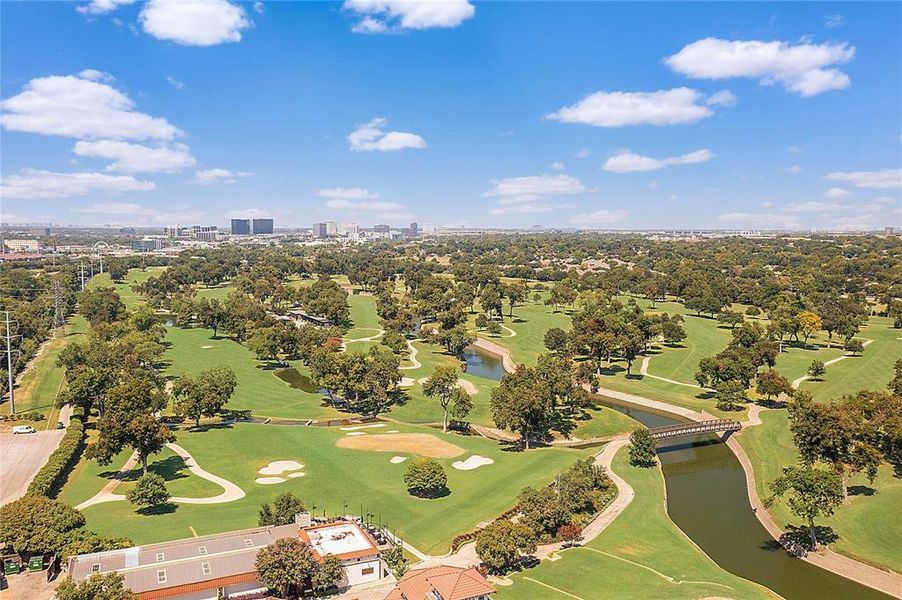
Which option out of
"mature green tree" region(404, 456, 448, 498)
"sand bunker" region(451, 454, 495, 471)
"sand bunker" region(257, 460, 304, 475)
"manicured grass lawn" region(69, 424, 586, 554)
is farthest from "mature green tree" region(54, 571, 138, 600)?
"sand bunker" region(451, 454, 495, 471)

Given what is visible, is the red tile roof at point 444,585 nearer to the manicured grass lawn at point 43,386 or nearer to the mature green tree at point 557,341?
the manicured grass lawn at point 43,386

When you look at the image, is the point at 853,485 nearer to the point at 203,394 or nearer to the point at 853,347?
the point at 853,347

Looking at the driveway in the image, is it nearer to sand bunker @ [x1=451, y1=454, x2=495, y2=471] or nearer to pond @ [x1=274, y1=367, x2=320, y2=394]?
pond @ [x1=274, y1=367, x2=320, y2=394]

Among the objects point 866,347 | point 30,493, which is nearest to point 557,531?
point 30,493

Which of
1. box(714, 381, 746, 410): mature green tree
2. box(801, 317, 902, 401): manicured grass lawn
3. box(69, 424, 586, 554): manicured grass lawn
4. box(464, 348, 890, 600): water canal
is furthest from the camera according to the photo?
box(801, 317, 902, 401): manicured grass lawn

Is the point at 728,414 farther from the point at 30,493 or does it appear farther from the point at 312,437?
the point at 30,493

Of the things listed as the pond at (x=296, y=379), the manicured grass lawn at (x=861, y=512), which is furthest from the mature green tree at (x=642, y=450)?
the pond at (x=296, y=379)
